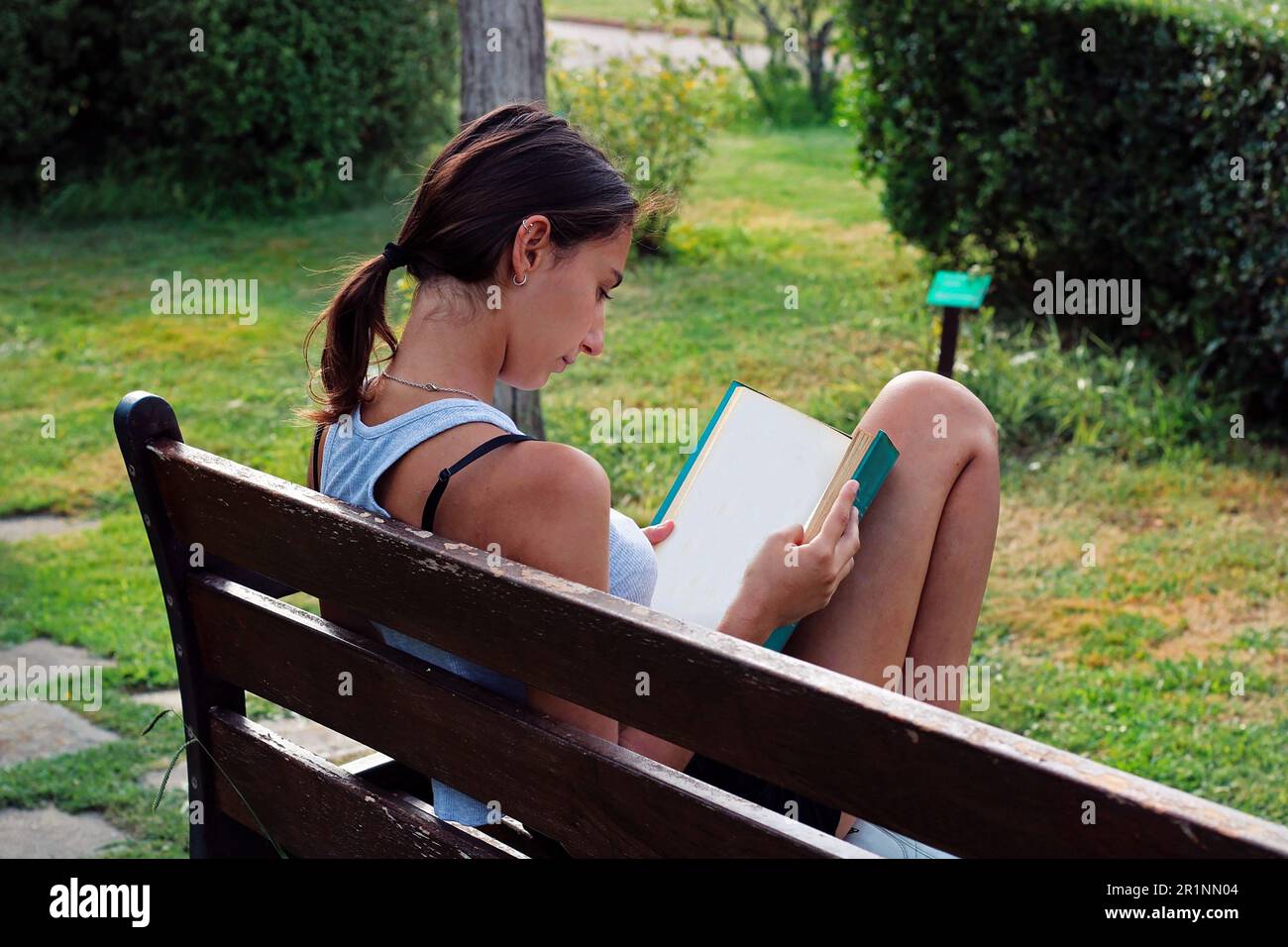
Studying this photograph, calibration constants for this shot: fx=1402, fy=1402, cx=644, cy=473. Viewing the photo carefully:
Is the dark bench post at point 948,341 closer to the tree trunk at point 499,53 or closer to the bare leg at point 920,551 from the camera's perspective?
the tree trunk at point 499,53

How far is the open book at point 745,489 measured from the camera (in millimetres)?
2170

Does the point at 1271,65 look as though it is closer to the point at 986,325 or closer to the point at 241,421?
the point at 986,325

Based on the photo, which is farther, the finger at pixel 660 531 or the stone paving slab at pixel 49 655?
the stone paving slab at pixel 49 655

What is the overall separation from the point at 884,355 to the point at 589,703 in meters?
5.03

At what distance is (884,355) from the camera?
6328mm

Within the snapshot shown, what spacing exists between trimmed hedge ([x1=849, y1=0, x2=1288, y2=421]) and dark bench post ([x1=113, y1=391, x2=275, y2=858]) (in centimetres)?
429

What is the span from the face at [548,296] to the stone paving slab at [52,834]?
1.71 meters

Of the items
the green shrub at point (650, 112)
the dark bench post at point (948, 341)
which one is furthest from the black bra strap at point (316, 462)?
the green shrub at point (650, 112)

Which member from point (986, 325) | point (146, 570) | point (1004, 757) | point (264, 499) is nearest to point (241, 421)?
point (146, 570)

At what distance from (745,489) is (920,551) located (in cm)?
31

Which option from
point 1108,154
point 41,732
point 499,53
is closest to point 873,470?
point 41,732

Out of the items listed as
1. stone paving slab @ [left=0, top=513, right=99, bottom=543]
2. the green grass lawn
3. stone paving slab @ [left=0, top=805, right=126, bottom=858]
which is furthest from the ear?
stone paving slab @ [left=0, top=513, right=99, bottom=543]

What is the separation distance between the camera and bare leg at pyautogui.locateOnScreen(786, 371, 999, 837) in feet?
7.10

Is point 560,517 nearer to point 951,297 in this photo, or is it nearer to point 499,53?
point 951,297
